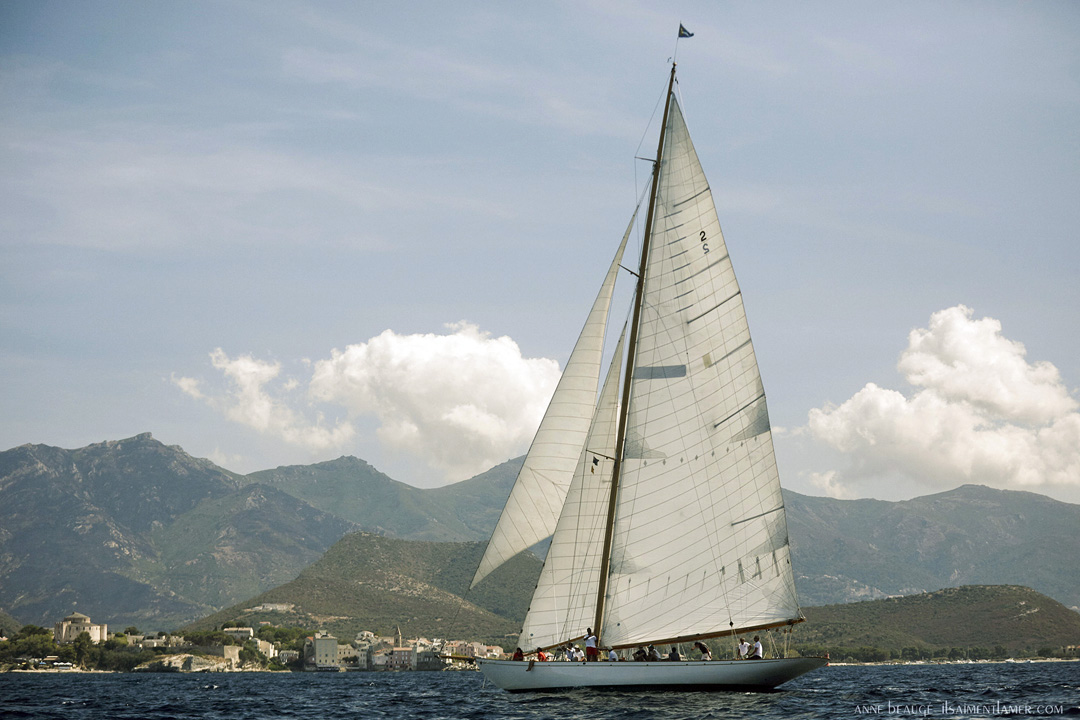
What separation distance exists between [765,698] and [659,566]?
6745 mm

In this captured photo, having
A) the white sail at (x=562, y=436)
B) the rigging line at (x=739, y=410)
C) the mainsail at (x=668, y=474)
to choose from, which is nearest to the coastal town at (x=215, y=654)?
the mainsail at (x=668, y=474)

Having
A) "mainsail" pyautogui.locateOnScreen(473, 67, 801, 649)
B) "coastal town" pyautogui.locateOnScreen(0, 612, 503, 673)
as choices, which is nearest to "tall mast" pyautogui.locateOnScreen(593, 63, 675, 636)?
"mainsail" pyautogui.locateOnScreen(473, 67, 801, 649)

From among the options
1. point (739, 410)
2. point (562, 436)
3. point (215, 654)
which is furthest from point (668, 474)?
point (215, 654)

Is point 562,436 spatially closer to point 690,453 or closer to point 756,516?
point 690,453

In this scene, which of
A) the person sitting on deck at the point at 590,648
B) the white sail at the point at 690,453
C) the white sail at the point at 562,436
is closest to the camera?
the person sitting on deck at the point at 590,648

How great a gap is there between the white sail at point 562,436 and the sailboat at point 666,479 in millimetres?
54

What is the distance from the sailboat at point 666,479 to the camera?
38.6 meters

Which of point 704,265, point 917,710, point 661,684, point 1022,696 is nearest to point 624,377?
point 704,265

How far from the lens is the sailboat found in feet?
127

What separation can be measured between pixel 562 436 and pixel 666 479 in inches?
169

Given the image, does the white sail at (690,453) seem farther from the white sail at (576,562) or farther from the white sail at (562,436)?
the white sail at (562,436)

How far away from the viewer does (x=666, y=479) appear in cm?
3859

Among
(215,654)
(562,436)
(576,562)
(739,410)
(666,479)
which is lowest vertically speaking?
(215,654)

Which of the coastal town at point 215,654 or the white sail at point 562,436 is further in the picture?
the coastal town at point 215,654
